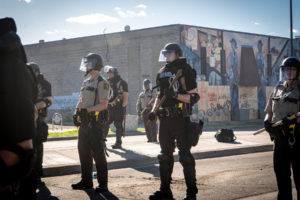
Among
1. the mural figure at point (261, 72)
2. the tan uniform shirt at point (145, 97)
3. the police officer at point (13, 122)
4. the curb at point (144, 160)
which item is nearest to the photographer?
the police officer at point (13, 122)

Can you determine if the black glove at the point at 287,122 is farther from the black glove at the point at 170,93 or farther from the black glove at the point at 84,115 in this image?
the black glove at the point at 84,115

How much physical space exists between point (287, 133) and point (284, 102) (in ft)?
1.21

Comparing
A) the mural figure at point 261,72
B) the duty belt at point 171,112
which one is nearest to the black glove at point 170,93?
the duty belt at point 171,112

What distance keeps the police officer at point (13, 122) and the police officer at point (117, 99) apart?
24.5ft

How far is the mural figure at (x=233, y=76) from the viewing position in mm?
30312

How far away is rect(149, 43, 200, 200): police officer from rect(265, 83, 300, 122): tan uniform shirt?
966 mm

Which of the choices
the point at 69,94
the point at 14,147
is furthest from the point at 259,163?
the point at 69,94

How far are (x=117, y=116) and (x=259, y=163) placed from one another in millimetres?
3834

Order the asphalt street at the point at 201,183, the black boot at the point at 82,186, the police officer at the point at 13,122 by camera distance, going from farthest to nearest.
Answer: the black boot at the point at 82,186
the asphalt street at the point at 201,183
the police officer at the point at 13,122

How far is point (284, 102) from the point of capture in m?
4.58

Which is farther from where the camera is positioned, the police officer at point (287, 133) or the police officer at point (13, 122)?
the police officer at point (287, 133)

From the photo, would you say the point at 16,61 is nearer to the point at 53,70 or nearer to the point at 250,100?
the point at 250,100

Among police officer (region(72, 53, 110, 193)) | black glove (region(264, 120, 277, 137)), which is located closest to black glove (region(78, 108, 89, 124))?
police officer (region(72, 53, 110, 193))

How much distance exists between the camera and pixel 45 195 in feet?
18.6
